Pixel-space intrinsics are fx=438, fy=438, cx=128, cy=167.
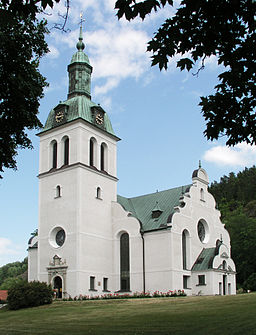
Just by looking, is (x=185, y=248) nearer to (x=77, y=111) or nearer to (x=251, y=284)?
(x=251, y=284)

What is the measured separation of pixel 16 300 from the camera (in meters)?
33.3

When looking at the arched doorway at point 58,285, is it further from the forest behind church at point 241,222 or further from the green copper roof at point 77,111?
the forest behind church at point 241,222

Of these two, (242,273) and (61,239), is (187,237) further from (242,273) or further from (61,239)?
(242,273)

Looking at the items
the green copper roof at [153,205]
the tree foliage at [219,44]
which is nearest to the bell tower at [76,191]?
the green copper roof at [153,205]

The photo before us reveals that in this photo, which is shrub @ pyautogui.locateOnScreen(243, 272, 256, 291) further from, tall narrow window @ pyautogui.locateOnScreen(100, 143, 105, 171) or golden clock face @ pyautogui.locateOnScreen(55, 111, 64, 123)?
golden clock face @ pyautogui.locateOnScreen(55, 111, 64, 123)

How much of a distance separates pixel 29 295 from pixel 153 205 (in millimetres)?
16256

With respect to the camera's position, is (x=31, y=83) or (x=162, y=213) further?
(x=162, y=213)

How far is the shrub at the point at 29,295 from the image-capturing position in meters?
33.0

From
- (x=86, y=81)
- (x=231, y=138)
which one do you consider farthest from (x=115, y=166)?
(x=231, y=138)

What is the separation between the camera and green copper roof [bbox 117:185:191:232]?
40.8m

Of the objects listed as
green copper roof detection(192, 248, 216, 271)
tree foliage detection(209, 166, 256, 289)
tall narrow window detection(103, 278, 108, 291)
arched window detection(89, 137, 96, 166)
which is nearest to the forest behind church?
tree foliage detection(209, 166, 256, 289)

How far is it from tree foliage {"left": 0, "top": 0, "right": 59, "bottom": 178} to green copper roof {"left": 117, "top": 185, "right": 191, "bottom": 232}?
22407 millimetres

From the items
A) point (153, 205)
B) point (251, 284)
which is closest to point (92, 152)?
point (153, 205)

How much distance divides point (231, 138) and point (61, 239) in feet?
102
